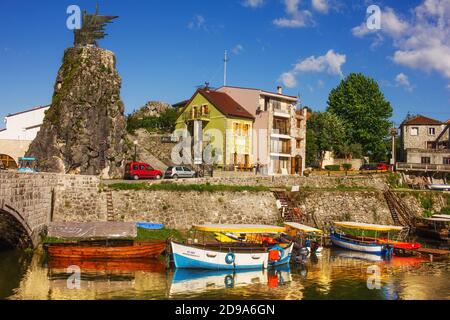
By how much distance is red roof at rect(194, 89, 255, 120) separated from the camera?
6075cm

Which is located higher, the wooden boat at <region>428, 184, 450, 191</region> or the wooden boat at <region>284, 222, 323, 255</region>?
the wooden boat at <region>428, 184, 450, 191</region>

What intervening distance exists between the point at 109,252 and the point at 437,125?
207ft

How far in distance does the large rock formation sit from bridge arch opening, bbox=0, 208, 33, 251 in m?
13.8

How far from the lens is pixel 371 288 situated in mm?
26953

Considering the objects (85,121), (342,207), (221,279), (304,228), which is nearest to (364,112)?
(342,207)

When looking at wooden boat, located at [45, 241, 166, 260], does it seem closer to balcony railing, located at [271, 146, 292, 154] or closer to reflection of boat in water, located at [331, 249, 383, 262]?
reflection of boat in water, located at [331, 249, 383, 262]

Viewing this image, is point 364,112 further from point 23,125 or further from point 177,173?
point 23,125

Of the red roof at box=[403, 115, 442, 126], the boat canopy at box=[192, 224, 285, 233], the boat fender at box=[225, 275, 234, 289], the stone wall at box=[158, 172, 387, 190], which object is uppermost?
the red roof at box=[403, 115, 442, 126]

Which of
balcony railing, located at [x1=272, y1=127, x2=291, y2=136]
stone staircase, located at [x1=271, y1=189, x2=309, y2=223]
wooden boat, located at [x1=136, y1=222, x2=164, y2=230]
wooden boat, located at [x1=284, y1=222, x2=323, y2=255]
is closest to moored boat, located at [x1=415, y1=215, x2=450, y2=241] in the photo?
stone staircase, located at [x1=271, y1=189, x2=309, y2=223]

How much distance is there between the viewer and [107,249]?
32.8 m

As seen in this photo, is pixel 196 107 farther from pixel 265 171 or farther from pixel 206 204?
pixel 206 204

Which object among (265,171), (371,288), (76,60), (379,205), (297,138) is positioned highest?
(76,60)

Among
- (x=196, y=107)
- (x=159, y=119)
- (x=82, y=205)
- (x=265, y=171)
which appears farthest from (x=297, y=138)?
(x=82, y=205)

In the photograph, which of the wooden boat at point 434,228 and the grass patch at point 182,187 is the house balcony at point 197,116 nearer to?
the grass patch at point 182,187
